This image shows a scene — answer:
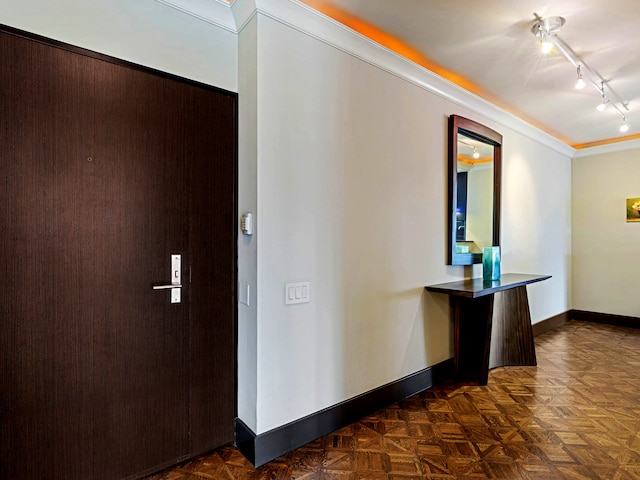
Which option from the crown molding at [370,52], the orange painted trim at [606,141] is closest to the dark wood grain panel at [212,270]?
the crown molding at [370,52]

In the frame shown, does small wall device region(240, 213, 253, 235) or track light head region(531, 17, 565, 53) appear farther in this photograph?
track light head region(531, 17, 565, 53)

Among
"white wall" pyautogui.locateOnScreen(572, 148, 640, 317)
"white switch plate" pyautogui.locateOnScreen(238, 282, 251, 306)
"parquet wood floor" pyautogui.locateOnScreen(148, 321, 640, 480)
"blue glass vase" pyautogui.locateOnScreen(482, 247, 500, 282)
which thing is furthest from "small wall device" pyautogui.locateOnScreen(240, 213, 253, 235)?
"white wall" pyautogui.locateOnScreen(572, 148, 640, 317)

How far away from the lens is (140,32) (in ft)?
6.23

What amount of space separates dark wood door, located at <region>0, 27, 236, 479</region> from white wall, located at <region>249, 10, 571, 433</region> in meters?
0.30

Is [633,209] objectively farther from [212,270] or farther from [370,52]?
[212,270]

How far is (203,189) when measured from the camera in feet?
6.99

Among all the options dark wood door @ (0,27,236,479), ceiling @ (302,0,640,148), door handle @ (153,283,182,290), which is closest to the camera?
dark wood door @ (0,27,236,479)

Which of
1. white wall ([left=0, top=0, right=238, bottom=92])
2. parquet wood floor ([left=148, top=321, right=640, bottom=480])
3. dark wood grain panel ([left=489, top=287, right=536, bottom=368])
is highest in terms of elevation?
white wall ([left=0, top=0, right=238, bottom=92])

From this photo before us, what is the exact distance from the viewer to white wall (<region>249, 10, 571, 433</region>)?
83.7 inches

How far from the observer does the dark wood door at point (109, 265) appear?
161 centimetres

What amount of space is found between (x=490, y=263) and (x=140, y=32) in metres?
3.27

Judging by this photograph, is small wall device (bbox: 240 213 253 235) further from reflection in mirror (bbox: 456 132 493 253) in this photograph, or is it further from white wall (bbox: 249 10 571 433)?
reflection in mirror (bbox: 456 132 493 253)

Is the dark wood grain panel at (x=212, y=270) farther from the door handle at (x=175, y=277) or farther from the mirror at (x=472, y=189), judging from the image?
the mirror at (x=472, y=189)

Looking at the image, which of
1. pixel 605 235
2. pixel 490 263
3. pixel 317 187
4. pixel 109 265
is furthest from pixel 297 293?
pixel 605 235
